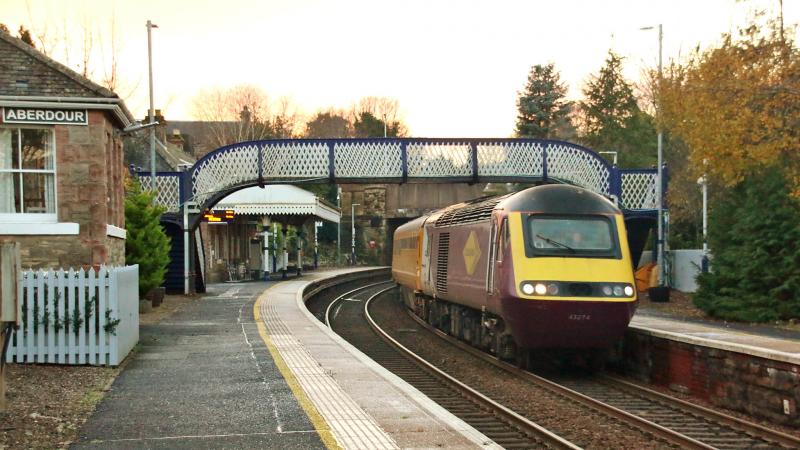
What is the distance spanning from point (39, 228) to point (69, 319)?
3.03 meters

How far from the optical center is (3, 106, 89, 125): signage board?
15383 millimetres

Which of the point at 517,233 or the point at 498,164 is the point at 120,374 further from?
the point at 498,164

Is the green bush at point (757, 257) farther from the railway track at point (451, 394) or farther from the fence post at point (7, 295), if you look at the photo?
the fence post at point (7, 295)

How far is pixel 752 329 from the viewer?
22.4m

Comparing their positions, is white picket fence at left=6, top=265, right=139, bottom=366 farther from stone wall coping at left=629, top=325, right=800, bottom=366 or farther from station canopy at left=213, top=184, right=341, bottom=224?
station canopy at left=213, top=184, right=341, bottom=224

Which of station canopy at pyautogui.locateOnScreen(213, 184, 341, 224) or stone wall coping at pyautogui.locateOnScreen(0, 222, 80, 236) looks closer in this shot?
stone wall coping at pyautogui.locateOnScreen(0, 222, 80, 236)

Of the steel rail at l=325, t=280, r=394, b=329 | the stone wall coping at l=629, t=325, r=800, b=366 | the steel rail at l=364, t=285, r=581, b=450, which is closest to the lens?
the steel rail at l=364, t=285, r=581, b=450

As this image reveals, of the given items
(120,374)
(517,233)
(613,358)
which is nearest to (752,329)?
(613,358)

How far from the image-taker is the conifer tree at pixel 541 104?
7862 cm

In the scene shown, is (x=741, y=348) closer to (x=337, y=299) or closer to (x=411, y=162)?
(x=411, y=162)

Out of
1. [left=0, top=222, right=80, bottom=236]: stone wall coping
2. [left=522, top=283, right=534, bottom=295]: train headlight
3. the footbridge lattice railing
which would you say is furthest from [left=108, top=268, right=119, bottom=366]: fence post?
the footbridge lattice railing

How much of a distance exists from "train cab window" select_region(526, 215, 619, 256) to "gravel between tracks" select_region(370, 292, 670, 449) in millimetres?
2229

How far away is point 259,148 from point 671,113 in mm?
13152

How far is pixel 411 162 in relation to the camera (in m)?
30.1
